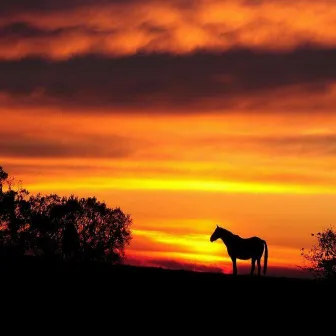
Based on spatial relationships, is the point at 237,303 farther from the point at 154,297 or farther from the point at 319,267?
the point at 319,267

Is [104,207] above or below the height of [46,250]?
above

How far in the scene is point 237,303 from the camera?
32.8 meters

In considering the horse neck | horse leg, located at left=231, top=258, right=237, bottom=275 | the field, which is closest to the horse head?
the horse neck

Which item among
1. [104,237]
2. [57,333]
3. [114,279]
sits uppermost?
[104,237]

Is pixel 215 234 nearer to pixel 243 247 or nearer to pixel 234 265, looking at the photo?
pixel 243 247

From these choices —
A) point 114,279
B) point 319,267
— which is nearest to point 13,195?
point 319,267

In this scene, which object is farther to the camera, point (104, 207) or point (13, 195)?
point (104, 207)

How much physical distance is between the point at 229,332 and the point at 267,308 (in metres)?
4.91

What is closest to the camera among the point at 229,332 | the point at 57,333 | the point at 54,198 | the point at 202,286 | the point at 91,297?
the point at 57,333

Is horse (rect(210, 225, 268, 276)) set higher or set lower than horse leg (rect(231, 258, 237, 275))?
higher

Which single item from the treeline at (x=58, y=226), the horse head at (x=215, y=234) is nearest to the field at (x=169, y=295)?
the horse head at (x=215, y=234)

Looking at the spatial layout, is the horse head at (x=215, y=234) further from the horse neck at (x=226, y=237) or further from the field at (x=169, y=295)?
the field at (x=169, y=295)

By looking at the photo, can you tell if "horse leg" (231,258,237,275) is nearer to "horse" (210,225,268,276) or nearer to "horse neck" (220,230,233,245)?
"horse" (210,225,268,276)

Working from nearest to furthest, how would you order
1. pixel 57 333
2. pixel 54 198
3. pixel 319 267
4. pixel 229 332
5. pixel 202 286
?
pixel 57 333 < pixel 229 332 < pixel 202 286 < pixel 319 267 < pixel 54 198
